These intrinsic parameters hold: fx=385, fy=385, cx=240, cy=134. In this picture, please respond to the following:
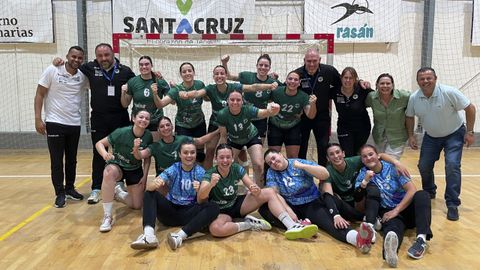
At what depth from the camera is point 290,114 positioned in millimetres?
4723

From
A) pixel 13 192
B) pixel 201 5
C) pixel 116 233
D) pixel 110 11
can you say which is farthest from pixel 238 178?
pixel 110 11

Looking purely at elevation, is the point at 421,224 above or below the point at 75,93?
below

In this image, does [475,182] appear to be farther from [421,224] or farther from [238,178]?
[238,178]

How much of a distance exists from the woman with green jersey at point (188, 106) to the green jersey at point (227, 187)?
105cm

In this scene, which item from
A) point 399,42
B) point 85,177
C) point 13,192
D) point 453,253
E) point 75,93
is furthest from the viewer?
point 399,42

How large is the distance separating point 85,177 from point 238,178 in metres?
3.69

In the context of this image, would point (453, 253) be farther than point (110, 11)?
No

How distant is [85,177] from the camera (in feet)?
20.9

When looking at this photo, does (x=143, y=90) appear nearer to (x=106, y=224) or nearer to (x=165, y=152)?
(x=165, y=152)

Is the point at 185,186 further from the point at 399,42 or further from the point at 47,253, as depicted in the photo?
the point at 399,42

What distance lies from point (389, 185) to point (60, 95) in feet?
12.6

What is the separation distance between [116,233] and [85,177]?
9.42 feet

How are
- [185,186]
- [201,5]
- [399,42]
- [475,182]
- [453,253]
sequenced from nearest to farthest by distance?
1. [453,253]
2. [185,186]
3. [475,182]
4. [201,5]
5. [399,42]

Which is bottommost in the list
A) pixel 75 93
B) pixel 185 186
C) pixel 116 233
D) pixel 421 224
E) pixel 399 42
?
pixel 116 233
